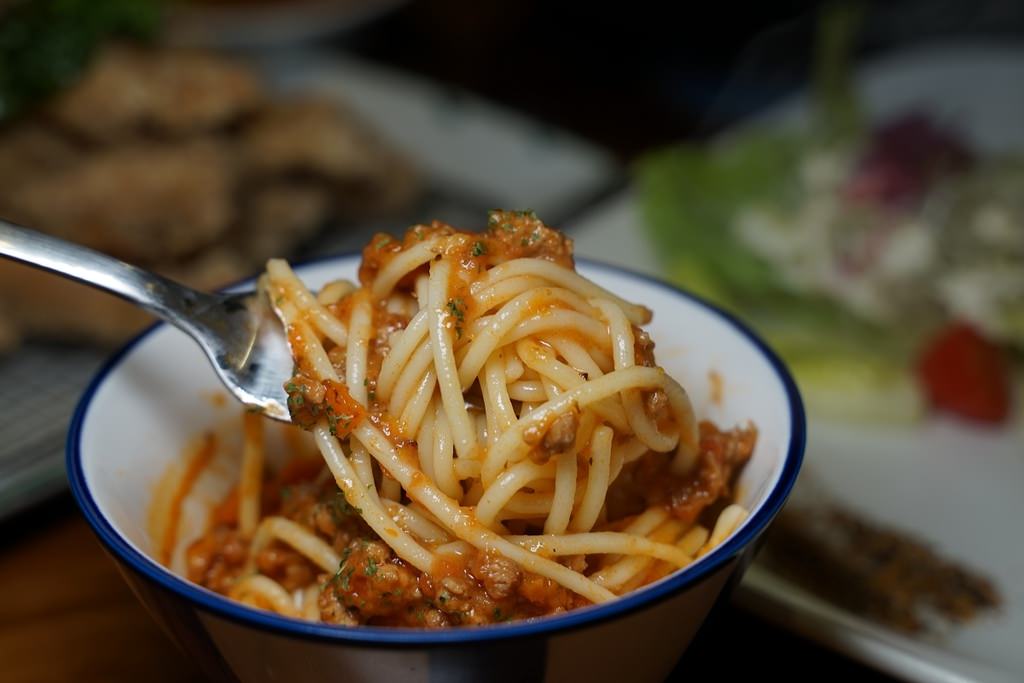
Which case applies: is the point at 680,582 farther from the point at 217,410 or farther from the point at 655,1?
the point at 655,1

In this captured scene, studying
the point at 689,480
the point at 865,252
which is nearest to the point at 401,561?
the point at 689,480

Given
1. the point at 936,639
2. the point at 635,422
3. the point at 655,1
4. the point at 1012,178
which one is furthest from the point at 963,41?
the point at 635,422

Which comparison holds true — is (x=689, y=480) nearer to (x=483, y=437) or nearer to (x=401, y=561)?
(x=483, y=437)

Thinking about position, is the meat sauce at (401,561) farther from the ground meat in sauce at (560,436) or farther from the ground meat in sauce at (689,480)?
the ground meat in sauce at (560,436)

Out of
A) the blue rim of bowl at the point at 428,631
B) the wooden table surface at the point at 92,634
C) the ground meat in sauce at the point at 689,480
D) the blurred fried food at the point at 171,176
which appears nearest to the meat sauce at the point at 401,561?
the ground meat in sauce at the point at 689,480

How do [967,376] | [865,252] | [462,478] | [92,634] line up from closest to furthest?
[462,478] → [92,634] → [967,376] → [865,252]

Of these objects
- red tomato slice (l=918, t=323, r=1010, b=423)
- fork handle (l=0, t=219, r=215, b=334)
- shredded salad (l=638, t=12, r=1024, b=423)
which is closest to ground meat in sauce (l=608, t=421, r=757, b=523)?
fork handle (l=0, t=219, r=215, b=334)

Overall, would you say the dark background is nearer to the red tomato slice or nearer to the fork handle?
the red tomato slice
